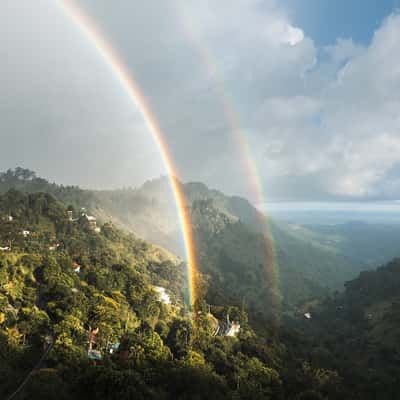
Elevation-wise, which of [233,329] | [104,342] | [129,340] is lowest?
[233,329]

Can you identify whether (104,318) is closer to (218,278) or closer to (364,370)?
(364,370)

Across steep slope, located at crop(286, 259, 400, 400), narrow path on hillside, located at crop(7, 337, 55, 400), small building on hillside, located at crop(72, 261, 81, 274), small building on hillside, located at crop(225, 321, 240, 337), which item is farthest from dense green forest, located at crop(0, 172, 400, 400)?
small building on hillside, located at crop(225, 321, 240, 337)

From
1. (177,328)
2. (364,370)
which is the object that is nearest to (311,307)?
(364,370)

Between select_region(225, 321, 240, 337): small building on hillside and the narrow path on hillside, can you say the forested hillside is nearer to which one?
the narrow path on hillside

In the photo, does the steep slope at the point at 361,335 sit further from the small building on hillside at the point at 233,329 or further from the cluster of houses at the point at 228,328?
the cluster of houses at the point at 228,328

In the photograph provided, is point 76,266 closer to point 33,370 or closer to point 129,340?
point 129,340

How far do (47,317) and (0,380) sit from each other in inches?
399

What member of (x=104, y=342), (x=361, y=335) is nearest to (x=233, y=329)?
(x=104, y=342)

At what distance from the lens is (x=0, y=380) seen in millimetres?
23578

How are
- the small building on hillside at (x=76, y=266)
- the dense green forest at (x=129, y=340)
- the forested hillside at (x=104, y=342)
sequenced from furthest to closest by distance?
the small building on hillside at (x=76, y=266) < the dense green forest at (x=129, y=340) < the forested hillside at (x=104, y=342)

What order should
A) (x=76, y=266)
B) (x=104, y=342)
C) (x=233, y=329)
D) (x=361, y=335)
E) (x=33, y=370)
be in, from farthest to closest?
(x=361, y=335)
(x=233, y=329)
(x=76, y=266)
(x=104, y=342)
(x=33, y=370)

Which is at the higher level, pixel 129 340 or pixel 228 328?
pixel 129 340

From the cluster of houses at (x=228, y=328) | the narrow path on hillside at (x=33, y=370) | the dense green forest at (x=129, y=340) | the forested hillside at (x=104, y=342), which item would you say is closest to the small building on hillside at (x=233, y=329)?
the cluster of houses at (x=228, y=328)

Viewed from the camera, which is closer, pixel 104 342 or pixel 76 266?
pixel 104 342
